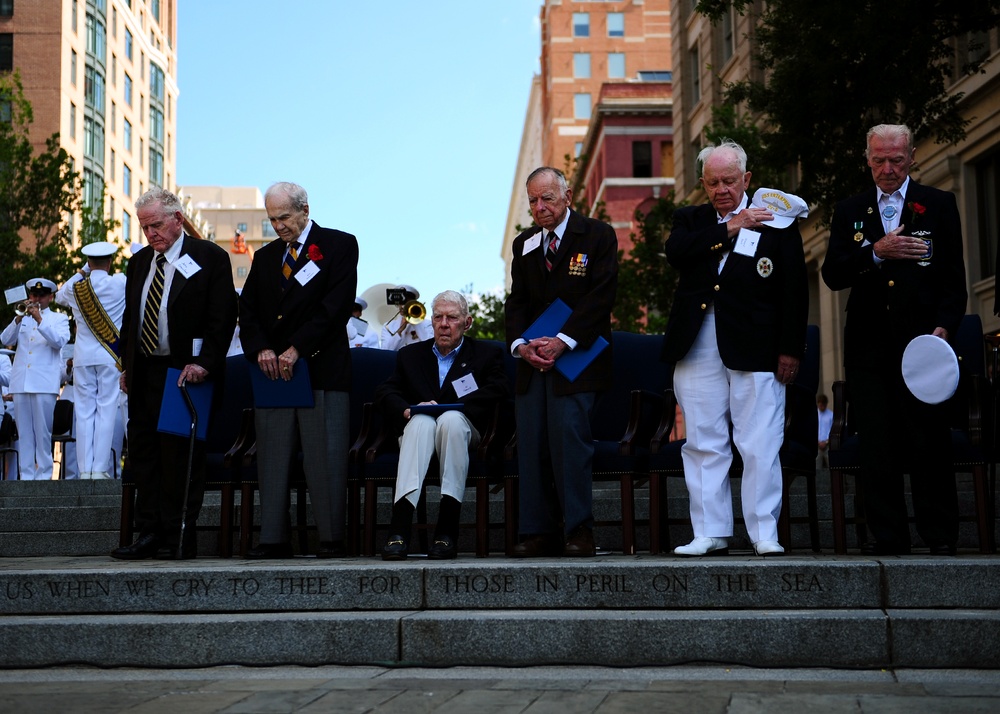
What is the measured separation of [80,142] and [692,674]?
57.1 meters

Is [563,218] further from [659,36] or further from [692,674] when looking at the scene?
[659,36]

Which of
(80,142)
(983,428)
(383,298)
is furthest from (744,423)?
(80,142)

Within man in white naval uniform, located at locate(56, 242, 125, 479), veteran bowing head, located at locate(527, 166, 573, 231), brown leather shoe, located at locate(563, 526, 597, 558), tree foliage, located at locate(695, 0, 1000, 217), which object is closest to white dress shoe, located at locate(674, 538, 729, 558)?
brown leather shoe, located at locate(563, 526, 597, 558)

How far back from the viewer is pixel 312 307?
324 inches

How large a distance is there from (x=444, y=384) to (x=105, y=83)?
5865 centimetres

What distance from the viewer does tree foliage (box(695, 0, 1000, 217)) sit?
13.4 meters

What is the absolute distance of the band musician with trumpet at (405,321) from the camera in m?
15.1

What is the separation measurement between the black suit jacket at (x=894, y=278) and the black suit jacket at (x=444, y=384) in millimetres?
2073

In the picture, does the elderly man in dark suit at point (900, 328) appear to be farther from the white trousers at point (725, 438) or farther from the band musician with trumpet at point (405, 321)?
the band musician with trumpet at point (405, 321)

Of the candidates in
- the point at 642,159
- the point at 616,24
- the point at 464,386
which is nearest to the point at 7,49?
the point at 642,159

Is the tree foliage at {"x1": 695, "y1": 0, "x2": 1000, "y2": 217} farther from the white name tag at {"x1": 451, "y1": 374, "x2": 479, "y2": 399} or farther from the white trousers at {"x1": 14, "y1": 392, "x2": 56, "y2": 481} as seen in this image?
the white trousers at {"x1": 14, "y1": 392, "x2": 56, "y2": 481}

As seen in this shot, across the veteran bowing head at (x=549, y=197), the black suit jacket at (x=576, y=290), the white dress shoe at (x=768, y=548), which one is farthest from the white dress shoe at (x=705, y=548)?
the veteran bowing head at (x=549, y=197)

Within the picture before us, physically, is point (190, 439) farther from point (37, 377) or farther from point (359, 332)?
point (37, 377)

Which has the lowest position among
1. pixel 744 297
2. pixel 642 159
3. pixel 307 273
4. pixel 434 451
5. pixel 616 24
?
pixel 434 451
